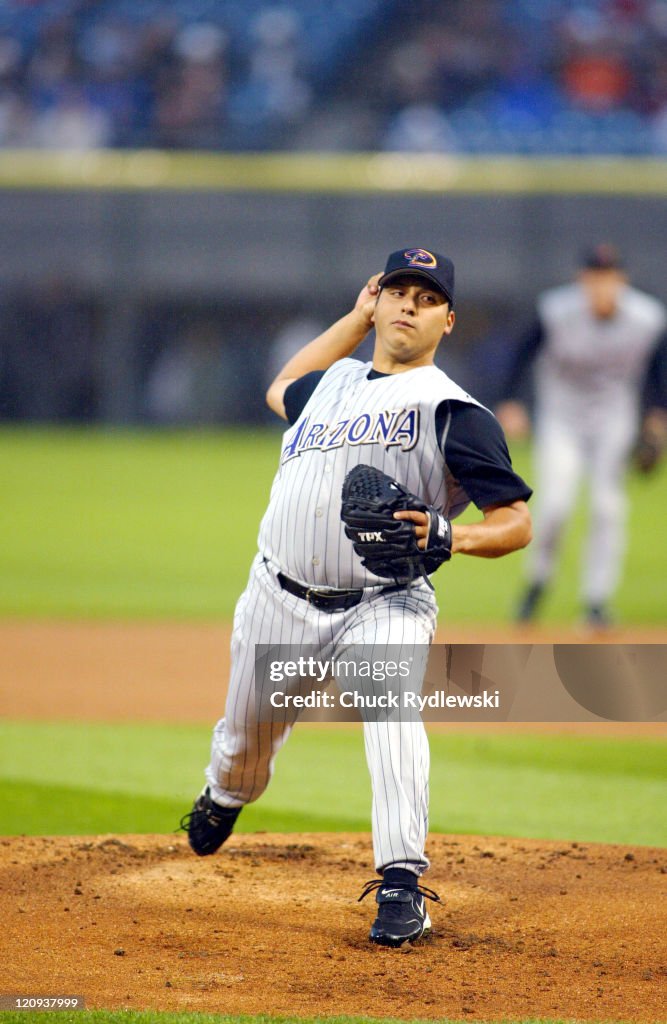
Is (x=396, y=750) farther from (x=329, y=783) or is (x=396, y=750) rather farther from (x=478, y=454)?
(x=329, y=783)

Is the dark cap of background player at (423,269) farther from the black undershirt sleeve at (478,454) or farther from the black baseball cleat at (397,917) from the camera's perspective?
the black baseball cleat at (397,917)

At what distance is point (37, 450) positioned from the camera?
749 inches

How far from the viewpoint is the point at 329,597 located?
326 centimetres

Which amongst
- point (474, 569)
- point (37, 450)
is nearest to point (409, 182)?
point (37, 450)

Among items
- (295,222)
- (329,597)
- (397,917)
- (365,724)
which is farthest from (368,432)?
(295,222)

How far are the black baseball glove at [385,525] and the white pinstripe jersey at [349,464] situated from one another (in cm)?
14

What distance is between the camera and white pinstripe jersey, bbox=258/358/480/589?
322 cm

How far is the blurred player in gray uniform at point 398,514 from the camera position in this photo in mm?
3086

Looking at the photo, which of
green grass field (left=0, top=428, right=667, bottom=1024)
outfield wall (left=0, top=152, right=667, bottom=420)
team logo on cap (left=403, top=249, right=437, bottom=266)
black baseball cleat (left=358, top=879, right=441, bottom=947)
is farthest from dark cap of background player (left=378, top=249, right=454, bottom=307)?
outfield wall (left=0, top=152, right=667, bottom=420)

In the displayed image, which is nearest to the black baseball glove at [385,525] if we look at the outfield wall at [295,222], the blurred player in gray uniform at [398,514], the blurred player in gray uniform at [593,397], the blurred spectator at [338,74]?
the blurred player in gray uniform at [398,514]

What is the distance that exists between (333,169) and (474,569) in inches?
354

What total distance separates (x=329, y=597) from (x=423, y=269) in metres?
0.82

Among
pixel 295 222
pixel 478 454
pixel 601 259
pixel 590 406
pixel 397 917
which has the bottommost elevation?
pixel 397 917

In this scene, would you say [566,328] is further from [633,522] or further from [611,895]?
[633,522]
